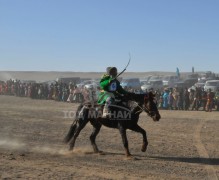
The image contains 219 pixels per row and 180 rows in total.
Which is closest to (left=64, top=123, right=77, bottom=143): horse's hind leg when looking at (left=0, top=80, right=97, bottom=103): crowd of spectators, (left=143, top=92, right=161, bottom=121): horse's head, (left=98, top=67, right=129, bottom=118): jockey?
(left=98, top=67, right=129, bottom=118): jockey

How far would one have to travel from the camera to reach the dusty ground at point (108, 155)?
8.90 m

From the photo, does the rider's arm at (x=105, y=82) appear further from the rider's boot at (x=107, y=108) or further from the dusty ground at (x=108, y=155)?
the dusty ground at (x=108, y=155)

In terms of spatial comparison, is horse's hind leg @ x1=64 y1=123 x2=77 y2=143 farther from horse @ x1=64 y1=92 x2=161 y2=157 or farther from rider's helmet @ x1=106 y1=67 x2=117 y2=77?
rider's helmet @ x1=106 y1=67 x2=117 y2=77

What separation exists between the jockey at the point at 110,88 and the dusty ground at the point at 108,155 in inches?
56.3

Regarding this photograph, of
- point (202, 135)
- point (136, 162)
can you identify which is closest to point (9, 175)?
point (136, 162)

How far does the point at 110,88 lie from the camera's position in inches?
443

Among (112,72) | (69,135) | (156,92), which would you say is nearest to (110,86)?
(112,72)

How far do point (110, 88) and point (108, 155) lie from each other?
74.2 inches

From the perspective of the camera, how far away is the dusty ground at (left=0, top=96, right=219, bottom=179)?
8898mm

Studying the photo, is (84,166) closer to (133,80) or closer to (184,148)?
(184,148)

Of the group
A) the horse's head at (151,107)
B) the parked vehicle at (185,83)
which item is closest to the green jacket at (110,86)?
the horse's head at (151,107)

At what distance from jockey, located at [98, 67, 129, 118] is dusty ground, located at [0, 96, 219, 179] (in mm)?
1429

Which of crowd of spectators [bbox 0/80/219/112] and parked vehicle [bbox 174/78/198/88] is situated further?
parked vehicle [bbox 174/78/198/88]

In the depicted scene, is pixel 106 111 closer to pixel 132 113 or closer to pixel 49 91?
pixel 132 113
